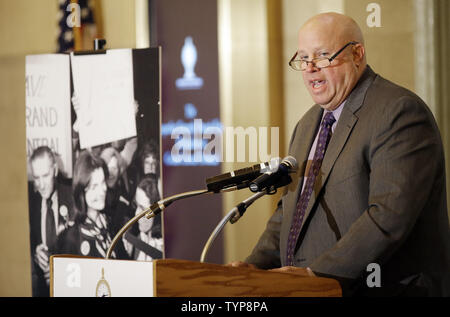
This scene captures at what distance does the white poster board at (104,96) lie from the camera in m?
3.48

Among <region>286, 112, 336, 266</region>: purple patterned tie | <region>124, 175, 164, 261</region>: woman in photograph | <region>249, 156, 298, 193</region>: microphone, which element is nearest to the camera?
<region>249, 156, 298, 193</region>: microphone

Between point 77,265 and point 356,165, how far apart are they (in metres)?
1.03

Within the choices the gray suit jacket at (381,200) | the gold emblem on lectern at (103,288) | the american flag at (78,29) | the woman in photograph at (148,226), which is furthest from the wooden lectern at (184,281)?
the american flag at (78,29)

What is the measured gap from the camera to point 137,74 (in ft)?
11.3

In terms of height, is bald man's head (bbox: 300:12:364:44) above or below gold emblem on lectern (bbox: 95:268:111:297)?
above

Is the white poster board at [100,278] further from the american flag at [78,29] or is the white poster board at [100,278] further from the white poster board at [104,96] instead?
the american flag at [78,29]

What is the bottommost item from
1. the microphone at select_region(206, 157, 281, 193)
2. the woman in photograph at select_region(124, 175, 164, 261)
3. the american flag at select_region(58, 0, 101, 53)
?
the woman in photograph at select_region(124, 175, 164, 261)

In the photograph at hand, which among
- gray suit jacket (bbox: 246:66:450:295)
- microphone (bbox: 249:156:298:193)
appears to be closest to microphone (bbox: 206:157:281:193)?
microphone (bbox: 249:156:298:193)

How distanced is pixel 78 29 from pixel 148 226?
53.5 inches

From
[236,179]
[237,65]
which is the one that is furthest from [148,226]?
[236,179]

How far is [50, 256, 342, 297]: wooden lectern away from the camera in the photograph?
1.59 m

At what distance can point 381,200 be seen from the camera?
2.01 m

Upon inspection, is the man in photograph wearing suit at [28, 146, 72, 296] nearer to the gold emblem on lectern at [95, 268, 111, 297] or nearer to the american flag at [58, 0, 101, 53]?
the american flag at [58, 0, 101, 53]

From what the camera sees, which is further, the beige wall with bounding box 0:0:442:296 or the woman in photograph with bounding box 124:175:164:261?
the woman in photograph with bounding box 124:175:164:261
